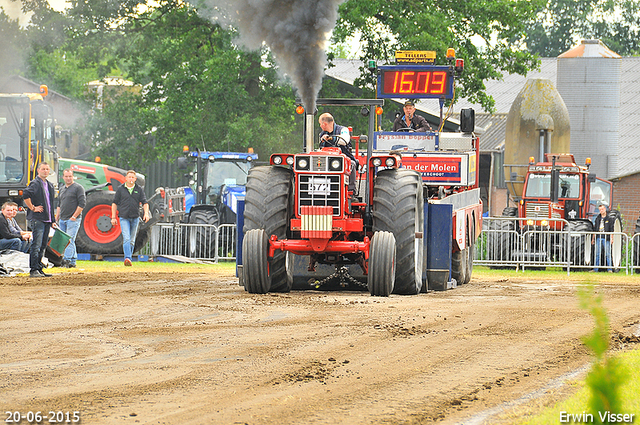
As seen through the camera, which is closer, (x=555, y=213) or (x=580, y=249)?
(x=580, y=249)

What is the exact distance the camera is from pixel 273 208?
37.7ft

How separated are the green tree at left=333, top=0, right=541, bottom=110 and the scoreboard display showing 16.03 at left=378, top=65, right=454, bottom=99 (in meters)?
10.8

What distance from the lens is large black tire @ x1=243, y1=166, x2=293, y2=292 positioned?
11.5 meters

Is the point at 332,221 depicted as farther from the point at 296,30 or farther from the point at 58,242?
the point at 58,242

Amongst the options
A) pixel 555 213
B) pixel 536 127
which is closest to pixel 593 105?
pixel 536 127

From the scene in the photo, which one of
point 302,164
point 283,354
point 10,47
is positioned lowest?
point 283,354

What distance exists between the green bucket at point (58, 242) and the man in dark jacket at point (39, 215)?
2.49 metres

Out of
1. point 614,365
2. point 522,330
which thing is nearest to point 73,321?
point 522,330

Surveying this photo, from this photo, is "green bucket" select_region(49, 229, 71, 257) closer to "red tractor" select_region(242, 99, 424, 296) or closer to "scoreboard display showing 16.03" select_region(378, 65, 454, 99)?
"scoreboard display showing 16.03" select_region(378, 65, 454, 99)

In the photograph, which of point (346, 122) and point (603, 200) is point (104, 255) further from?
point (603, 200)

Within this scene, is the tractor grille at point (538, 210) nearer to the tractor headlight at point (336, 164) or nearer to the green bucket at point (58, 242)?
the green bucket at point (58, 242)

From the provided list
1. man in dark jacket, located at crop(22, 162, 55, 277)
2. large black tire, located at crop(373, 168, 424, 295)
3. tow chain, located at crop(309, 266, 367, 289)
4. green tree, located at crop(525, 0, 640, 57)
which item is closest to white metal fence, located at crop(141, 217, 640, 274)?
man in dark jacket, located at crop(22, 162, 55, 277)

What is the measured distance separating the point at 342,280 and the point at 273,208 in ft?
4.87

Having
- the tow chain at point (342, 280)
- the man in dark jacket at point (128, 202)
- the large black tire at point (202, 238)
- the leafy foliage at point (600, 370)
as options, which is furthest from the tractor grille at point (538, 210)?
the leafy foliage at point (600, 370)
